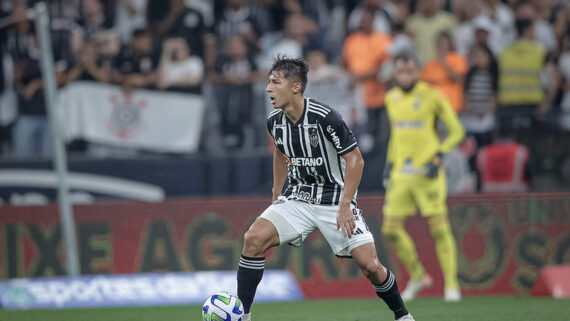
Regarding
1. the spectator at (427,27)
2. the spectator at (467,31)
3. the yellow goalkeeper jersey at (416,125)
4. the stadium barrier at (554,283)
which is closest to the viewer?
the stadium barrier at (554,283)

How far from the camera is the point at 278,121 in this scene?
736 centimetres

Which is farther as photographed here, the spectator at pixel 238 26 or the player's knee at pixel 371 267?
the spectator at pixel 238 26

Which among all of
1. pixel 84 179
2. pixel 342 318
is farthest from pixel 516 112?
pixel 84 179

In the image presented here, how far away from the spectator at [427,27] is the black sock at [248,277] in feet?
23.1

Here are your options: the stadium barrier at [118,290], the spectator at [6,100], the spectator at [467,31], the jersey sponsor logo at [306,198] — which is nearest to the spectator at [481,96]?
the spectator at [467,31]

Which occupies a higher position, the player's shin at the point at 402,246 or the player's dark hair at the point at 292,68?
the player's dark hair at the point at 292,68

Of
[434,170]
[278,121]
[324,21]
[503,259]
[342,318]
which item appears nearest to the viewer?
[278,121]

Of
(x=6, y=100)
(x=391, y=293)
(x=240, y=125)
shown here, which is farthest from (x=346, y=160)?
(x=6, y=100)

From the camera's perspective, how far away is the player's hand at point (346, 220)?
274 inches

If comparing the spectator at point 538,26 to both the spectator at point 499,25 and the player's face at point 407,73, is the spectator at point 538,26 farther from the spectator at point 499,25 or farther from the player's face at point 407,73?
the player's face at point 407,73

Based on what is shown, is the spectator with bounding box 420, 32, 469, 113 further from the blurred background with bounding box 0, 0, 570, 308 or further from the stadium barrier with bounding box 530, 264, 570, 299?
the stadium barrier with bounding box 530, 264, 570, 299

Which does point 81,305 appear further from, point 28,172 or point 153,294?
point 28,172

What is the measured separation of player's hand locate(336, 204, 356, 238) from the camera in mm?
6969

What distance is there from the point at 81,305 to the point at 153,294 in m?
0.83
